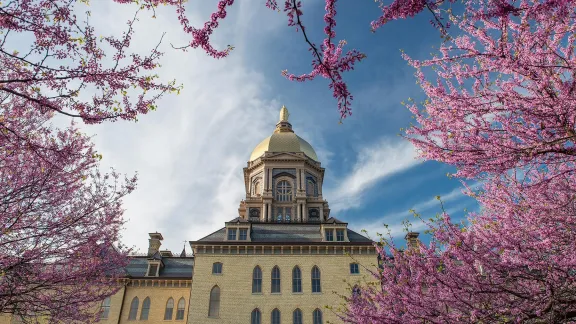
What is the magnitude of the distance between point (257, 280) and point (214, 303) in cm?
Result: 363

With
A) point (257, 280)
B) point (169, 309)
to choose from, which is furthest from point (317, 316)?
point (169, 309)

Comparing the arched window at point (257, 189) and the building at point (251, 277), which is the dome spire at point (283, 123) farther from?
the building at point (251, 277)

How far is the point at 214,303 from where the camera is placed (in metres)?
30.8

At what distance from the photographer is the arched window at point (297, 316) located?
30203 mm

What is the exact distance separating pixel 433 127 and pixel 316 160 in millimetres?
42122

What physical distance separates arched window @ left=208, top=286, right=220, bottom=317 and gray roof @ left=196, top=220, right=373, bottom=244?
4105 millimetres

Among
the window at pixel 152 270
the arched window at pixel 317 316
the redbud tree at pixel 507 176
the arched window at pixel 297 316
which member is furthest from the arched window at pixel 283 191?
the redbud tree at pixel 507 176

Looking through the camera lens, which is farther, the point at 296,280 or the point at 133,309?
the point at 133,309

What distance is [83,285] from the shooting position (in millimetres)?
13281

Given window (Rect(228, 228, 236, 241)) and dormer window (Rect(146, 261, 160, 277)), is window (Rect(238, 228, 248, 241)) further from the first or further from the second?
dormer window (Rect(146, 261, 160, 277))

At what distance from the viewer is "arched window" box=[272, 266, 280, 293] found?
31469 millimetres

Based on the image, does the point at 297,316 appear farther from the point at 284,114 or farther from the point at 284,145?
the point at 284,114

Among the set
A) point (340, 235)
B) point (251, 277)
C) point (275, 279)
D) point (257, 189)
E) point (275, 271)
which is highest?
point (257, 189)

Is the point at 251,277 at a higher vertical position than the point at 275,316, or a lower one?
higher
